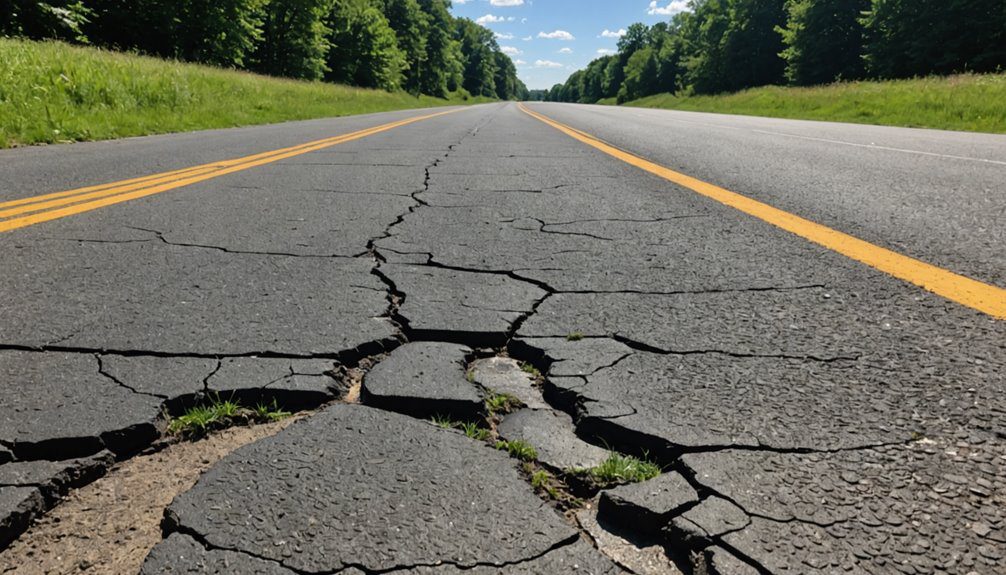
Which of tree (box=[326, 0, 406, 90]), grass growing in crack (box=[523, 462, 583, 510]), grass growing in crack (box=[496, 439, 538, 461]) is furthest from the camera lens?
tree (box=[326, 0, 406, 90])

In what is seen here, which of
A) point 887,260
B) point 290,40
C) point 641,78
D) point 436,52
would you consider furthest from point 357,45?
point 887,260

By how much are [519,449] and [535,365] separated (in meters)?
0.45

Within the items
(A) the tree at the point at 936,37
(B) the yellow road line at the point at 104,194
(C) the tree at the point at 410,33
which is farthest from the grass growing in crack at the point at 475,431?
(C) the tree at the point at 410,33

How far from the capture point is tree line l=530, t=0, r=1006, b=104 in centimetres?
2770

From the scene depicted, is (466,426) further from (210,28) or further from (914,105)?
(210,28)

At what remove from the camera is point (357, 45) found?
129 feet

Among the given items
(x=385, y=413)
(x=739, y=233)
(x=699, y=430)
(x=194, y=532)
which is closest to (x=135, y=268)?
(x=385, y=413)

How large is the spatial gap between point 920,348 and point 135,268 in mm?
2667

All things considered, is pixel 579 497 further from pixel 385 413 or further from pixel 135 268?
pixel 135 268

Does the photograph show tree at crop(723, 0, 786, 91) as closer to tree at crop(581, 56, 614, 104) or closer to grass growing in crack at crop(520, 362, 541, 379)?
Answer: grass growing in crack at crop(520, 362, 541, 379)

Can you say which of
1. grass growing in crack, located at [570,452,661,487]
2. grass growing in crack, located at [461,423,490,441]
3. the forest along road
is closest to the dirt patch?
the forest along road

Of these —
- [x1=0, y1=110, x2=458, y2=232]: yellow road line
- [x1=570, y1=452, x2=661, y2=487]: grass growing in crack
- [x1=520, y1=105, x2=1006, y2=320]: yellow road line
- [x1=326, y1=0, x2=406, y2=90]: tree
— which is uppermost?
[x1=326, y1=0, x2=406, y2=90]: tree

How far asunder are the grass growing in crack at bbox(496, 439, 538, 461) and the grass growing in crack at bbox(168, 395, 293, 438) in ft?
1.70

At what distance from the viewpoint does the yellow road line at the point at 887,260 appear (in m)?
1.97
